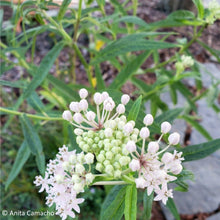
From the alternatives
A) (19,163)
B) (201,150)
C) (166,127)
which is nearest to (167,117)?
(201,150)

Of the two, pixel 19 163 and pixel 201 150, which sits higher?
pixel 201 150

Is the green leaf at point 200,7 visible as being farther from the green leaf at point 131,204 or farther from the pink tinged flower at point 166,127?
the green leaf at point 131,204

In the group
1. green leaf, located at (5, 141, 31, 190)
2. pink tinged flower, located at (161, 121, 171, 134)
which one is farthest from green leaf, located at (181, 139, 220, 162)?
green leaf, located at (5, 141, 31, 190)

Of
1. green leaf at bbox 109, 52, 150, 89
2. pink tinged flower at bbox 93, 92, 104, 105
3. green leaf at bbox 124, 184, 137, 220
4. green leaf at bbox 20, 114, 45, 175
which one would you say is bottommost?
green leaf at bbox 20, 114, 45, 175

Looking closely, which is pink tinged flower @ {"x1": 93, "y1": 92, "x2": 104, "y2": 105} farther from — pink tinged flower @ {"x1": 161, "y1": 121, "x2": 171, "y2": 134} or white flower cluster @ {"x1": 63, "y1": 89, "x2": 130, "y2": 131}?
pink tinged flower @ {"x1": 161, "y1": 121, "x2": 171, "y2": 134}

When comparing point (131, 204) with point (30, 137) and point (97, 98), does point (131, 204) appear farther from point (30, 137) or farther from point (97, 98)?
point (30, 137)

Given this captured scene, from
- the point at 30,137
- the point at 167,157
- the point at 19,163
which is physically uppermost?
the point at 167,157
